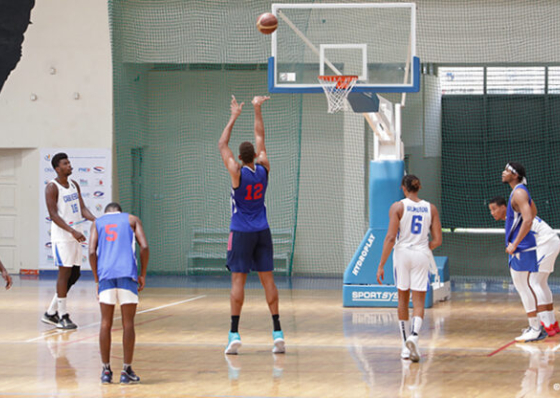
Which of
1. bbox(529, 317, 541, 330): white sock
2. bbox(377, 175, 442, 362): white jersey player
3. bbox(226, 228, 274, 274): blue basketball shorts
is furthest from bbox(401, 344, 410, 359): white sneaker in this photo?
bbox(529, 317, 541, 330): white sock

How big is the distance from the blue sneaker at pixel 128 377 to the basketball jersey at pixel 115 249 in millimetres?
745

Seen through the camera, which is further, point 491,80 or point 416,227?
point 491,80

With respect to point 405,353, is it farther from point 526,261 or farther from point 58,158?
point 58,158

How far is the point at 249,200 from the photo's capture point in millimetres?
7402

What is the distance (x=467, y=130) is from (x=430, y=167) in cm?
507

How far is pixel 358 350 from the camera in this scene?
7.77m

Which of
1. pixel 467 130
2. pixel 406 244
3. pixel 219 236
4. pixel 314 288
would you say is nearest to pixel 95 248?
pixel 406 244

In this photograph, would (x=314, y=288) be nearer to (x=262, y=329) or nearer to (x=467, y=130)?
(x=262, y=329)

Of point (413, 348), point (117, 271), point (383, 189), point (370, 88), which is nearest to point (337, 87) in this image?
point (370, 88)

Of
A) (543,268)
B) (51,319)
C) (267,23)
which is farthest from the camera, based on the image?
A: (51,319)

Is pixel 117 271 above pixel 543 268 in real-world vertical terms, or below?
above

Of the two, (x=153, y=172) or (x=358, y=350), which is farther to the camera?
(x=153, y=172)

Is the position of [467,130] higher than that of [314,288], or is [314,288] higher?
[467,130]

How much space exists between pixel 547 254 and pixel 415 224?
2.32m
